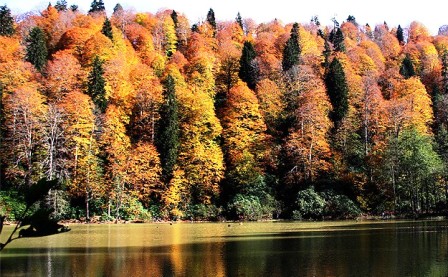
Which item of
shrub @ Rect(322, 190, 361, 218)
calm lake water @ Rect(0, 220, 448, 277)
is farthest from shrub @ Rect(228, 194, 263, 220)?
calm lake water @ Rect(0, 220, 448, 277)

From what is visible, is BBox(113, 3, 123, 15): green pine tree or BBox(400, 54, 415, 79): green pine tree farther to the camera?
BBox(113, 3, 123, 15): green pine tree

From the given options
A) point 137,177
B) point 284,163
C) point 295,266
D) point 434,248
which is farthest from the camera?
point 284,163

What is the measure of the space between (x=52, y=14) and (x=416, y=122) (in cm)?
6960

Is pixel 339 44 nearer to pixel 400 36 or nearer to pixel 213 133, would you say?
pixel 400 36

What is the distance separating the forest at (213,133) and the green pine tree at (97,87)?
0.19 meters

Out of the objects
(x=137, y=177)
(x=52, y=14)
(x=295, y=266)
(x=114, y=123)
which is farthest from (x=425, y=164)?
(x=52, y=14)

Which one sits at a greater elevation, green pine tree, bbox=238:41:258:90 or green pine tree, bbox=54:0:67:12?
green pine tree, bbox=54:0:67:12

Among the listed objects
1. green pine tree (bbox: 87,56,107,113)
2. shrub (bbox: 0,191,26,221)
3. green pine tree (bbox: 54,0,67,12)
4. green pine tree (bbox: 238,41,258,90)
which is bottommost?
shrub (bbox: 0,191,26,221)

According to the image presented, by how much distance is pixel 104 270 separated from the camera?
65.1ft

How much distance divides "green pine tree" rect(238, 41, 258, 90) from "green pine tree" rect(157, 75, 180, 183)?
55.2ft

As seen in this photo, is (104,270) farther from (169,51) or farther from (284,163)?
(169,51)

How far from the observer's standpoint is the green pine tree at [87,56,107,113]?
223 ft

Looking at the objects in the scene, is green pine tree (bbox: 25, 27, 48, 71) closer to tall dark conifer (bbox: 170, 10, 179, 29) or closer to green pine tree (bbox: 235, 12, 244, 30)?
tall dark conifer (bbox: 170, 10, 179, 29)

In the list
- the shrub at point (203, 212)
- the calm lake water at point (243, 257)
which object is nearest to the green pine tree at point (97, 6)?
the shrub at point (203, 212)
